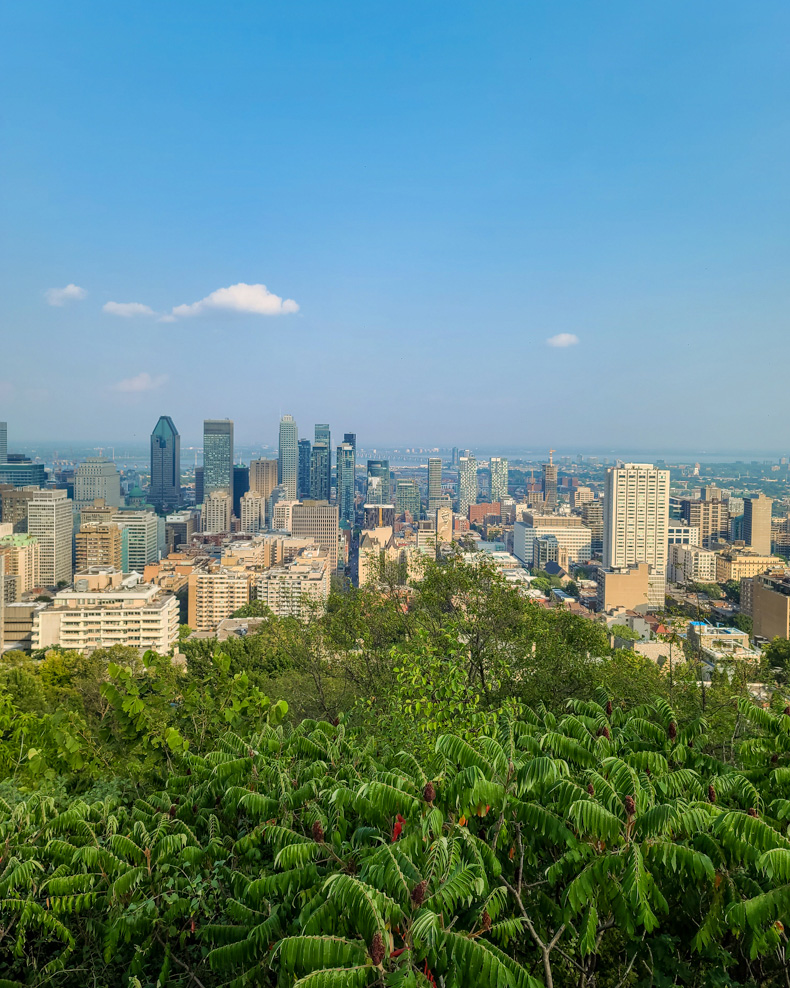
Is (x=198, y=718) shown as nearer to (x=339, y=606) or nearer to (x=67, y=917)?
(x=67, y=917)

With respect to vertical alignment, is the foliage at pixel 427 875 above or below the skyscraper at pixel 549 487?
above

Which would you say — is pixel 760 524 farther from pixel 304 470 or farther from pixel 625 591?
pixel 304 470

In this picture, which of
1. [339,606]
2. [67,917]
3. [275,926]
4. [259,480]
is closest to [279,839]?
[275,926]

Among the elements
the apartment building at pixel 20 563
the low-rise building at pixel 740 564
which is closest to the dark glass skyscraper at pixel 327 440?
the apartment building at pixel 20 563

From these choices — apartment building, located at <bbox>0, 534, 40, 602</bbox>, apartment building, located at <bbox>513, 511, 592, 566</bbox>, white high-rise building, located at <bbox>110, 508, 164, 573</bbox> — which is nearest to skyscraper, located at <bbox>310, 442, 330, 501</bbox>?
white high-rise building, located at <bbox>110, 508, 164, 573</bbox>

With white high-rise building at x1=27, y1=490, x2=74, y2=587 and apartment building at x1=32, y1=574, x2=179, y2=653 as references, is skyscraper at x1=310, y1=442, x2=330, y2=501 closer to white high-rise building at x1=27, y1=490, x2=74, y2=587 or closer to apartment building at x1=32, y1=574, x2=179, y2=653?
white high-rise building at x1=27, y1=490, x2=74, y2=587

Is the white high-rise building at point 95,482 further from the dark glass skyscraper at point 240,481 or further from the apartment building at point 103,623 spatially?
the apartment building at point 103,623
